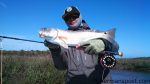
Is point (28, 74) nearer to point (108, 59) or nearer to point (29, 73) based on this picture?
point (29, 73)

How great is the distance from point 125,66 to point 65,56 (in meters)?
30.0

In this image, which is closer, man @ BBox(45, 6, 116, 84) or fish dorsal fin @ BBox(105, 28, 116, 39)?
fish dorsal fin @ BBox(105, 28, 116, 39)

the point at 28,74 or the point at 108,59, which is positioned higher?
the point at 108,59

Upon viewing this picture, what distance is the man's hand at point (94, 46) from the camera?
395cm

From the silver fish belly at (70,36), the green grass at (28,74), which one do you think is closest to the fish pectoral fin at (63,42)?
the silver fish belly at (70,36)

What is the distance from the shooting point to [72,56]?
187 inches

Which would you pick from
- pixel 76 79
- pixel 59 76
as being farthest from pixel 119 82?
pixel 76 79

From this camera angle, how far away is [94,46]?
3938mm

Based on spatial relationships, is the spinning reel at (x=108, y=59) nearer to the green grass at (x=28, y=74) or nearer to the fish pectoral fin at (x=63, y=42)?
the fish pectoral fin at (x=63, y=42)

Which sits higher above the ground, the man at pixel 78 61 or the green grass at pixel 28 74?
the man at pixel 78 61

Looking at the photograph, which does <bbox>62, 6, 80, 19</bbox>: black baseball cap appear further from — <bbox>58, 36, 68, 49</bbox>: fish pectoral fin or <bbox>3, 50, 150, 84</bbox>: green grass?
<bbox>3, 50, 150, 84</bbox>: green grass

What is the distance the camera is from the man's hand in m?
3.95

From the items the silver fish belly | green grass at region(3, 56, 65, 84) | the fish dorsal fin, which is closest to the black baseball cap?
the silver fish belly

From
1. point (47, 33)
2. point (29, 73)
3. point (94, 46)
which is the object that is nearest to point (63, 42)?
point (47, 33)
